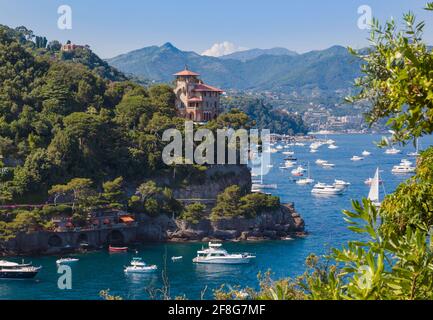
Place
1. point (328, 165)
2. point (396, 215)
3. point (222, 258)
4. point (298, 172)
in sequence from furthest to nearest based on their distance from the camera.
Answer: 1. point (328, 165)
2. point (298, 172)
3. point (222, 258)
4. point (396, 215)

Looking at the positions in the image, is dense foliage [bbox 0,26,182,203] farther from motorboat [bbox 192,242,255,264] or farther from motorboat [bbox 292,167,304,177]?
motorboat [bbox 292,167,304,177]

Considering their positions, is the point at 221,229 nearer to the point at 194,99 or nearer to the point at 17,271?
the point at 194,99

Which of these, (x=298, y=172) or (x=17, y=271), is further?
(x=298, y=172)

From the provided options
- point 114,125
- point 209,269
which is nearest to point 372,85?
point 209,269

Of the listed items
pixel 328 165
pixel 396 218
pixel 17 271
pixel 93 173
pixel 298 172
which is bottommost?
pixel 17 271

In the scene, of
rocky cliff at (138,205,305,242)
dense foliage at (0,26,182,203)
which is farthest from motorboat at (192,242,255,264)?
dense foliage at (0,26,182,203)

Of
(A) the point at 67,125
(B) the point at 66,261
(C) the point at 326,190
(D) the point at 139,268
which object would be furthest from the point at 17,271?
(C) the point at 326,190

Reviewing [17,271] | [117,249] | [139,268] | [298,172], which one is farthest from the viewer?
[298,172]
